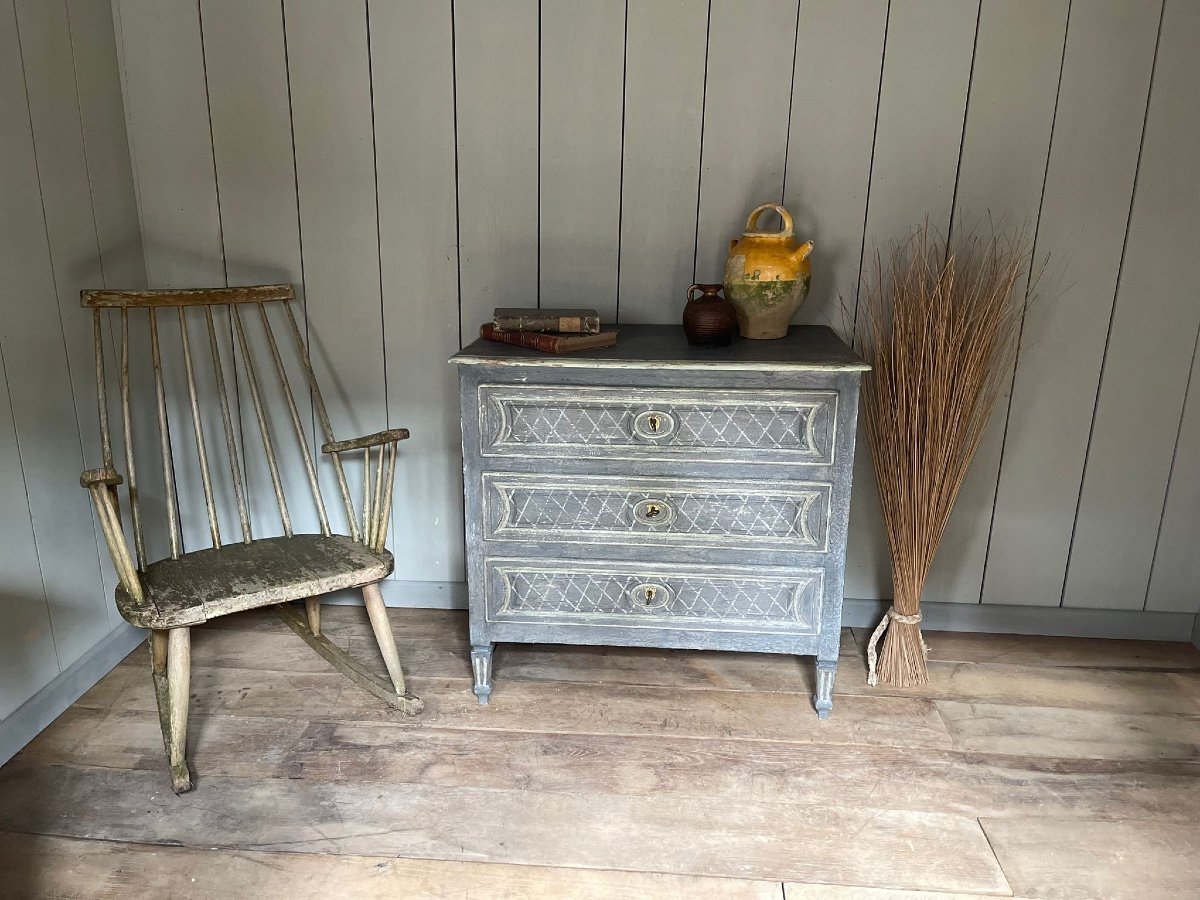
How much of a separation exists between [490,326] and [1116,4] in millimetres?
1761

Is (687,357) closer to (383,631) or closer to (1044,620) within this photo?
(383,631)

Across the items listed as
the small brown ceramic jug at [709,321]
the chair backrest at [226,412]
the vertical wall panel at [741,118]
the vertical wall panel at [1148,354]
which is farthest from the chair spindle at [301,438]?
the vertical wall panel at [1148,354]

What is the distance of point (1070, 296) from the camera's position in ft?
7.58

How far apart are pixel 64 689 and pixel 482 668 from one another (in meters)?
1.05

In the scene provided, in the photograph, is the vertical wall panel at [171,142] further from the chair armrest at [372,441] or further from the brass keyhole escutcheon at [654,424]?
the brass keyhole escutcheon at [654,424]

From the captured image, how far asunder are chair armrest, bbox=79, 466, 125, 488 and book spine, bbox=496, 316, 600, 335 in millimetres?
921

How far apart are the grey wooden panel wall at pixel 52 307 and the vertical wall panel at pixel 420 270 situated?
73 centimetres

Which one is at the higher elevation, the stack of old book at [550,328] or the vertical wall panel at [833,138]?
the vertical wall panel at [833,138]

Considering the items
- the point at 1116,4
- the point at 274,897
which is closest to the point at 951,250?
the point at 1116,4

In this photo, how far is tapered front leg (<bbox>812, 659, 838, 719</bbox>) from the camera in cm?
210

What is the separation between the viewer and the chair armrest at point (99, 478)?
1.70 m

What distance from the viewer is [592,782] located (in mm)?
1898

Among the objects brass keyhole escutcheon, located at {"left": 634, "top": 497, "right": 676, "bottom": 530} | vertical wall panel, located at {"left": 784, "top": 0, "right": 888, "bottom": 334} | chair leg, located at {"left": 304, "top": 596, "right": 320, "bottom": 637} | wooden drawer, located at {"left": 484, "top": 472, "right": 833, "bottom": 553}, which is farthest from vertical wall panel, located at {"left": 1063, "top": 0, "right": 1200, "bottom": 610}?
chair leg, located at {"left": 304, "top": 596, "right": 320, "bottom": 637}

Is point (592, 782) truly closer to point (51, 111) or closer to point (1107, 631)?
point (1107, 631)
